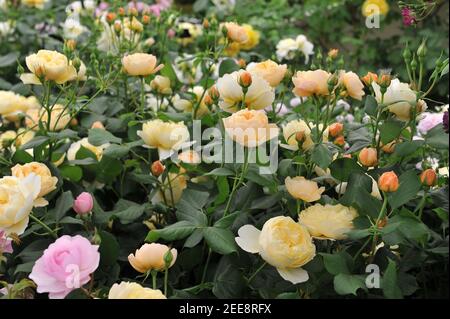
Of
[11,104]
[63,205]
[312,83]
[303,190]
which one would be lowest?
[11,104]

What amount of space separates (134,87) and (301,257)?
0.92m

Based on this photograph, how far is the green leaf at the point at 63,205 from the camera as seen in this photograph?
114 centimetres

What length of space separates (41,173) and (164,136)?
0.23 meters

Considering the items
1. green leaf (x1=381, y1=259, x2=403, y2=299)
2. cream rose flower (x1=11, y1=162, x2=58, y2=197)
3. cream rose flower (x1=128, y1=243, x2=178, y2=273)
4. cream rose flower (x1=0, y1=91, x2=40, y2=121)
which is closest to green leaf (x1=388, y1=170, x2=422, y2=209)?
green leaf (x1=381, y1=259, x2=403, y2=299)

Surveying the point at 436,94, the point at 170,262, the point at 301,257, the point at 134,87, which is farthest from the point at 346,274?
the point at 436,94

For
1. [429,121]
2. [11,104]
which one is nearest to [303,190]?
[429,121]

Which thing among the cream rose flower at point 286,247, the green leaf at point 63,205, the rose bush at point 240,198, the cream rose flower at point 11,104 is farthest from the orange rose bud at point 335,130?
the cream rose flower at point 11,104

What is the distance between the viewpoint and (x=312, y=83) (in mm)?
1111

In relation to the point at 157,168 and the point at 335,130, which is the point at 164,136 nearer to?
the point at 157,168

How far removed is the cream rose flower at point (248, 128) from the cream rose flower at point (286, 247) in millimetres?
118

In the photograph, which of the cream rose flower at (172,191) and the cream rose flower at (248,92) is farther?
the cream rose flower at (172,191)

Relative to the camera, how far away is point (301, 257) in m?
0.95

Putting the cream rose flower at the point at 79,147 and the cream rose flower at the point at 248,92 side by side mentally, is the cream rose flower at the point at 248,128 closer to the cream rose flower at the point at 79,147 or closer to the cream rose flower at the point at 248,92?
the cream rose flower at the point at 248,92

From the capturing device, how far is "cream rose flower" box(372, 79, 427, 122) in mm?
1059
